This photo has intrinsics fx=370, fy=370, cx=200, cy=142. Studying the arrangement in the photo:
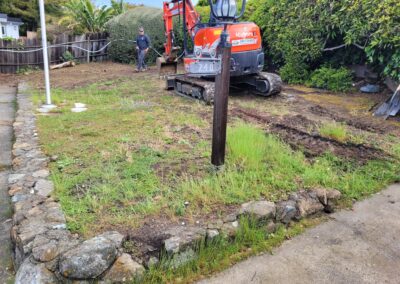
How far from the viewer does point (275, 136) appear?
203 inches

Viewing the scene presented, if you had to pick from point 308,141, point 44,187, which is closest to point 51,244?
point 44,187

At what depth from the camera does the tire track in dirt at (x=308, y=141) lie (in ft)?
15.0

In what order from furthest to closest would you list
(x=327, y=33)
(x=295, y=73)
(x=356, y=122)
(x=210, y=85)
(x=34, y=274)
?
(x=295, y=73)
(x=327, y=33)
(x=210, y=85)
(x=356, y=122)
(x=34, y=274)

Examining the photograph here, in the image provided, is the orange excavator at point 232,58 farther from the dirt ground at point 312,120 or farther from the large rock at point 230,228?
the large rock at point 230,228

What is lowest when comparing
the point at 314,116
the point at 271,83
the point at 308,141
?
the point at 308,141

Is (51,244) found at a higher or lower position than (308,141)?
lower

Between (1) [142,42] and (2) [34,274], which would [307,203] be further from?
(1) [142,42]

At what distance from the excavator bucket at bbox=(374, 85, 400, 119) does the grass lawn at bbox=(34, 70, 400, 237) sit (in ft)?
5.13

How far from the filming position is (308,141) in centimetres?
507

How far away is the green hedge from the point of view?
50.8ft

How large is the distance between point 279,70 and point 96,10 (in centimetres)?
1085

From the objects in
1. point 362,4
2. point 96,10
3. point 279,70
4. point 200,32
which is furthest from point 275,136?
point 96,10

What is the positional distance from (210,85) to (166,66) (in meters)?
3.73

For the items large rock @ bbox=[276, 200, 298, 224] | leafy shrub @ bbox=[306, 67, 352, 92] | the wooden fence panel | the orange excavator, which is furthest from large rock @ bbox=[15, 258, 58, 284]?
the wooden fence panel
